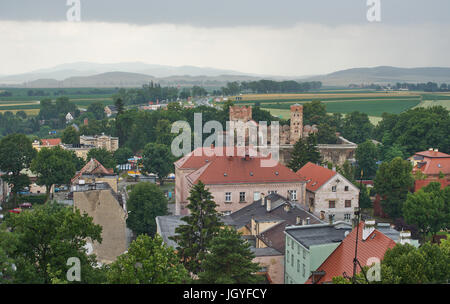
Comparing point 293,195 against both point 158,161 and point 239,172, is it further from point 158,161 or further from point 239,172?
point 158,161

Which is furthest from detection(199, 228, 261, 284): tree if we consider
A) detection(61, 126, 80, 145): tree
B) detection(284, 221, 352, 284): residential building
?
detection(61, 126, 80, 145): tree

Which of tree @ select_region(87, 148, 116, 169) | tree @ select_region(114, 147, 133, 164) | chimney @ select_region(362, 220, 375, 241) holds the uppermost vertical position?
chimney @ select_region(362, 220, 375, 241)

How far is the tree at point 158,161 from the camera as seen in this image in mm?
72438

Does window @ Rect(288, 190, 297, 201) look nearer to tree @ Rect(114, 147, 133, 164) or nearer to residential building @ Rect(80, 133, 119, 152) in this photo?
tree @ Rect(114, 147, 133, 164)

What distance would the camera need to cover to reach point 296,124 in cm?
8119

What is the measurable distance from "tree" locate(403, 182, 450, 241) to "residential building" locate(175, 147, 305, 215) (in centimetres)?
867

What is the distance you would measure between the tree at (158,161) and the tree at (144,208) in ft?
93.4

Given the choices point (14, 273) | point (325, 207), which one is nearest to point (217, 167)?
point (325, 207)

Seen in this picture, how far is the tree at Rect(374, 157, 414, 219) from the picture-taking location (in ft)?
162

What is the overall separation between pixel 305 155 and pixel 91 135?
5217cm

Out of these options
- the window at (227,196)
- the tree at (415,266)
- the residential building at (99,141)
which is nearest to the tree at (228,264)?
the tree at (415,266)

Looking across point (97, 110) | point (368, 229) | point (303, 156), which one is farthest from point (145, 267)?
point (97, 110)

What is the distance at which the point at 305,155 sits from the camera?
190 feet

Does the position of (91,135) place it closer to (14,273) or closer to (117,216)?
(117,216)
